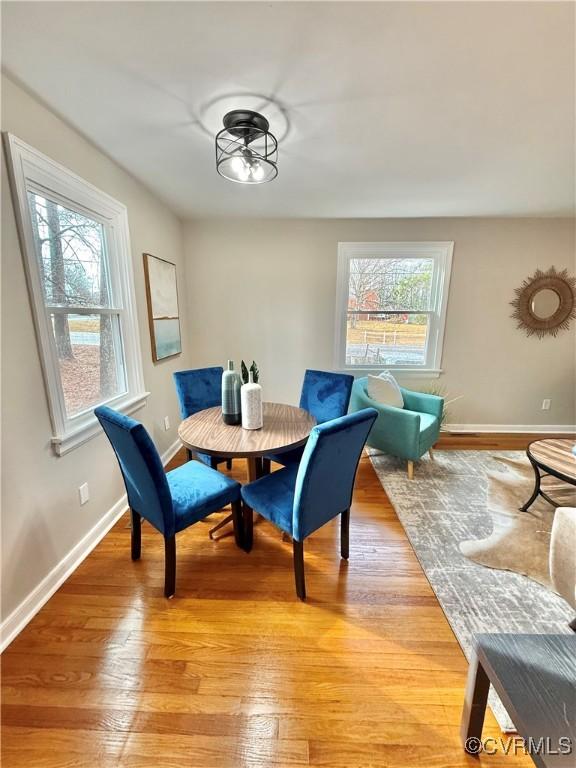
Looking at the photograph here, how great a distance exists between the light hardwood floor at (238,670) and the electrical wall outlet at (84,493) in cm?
34

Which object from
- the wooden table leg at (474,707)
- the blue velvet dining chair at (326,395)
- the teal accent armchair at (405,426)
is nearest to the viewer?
the wooden table leg at (474,707)

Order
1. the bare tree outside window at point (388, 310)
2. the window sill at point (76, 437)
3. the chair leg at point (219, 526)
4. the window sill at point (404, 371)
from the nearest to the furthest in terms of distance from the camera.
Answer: the window sill at point (76, 437) < the chair leg at point (219, 526) < the bare tree outside window at point (388, 310) < the window sill at point (404, 371)

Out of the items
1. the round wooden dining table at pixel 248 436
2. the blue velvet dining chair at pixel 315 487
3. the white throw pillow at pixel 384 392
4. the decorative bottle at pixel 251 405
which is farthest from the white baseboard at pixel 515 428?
the decorative bottle at pixel 251 405

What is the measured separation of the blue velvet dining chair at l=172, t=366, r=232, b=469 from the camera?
2.39 metres

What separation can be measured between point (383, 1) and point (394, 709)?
8.15 feet

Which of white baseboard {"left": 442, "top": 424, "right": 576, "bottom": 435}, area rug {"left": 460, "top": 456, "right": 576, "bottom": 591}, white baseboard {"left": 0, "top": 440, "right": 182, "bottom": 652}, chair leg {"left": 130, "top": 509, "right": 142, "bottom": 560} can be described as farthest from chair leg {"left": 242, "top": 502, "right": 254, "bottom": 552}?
white baseboard {"left": 442, "top": 424, "right": 576, "bottom": 435}

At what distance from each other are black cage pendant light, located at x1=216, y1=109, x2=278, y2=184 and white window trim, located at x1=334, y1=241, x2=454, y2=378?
1.71 meters

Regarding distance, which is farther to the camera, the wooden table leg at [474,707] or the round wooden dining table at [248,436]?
the round wooden dining table at [248,436]

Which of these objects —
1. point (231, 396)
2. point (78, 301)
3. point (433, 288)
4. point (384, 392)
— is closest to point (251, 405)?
point (231, 396)

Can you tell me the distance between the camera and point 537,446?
2.25 meters

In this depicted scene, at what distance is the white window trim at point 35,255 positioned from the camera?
137cm

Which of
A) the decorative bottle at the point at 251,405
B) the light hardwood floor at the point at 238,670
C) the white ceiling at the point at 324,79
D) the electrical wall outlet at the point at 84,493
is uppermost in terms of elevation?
the white ceiling at the point at 324,79

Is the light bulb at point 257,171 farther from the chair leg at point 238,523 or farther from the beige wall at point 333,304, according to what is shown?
the chair leg at point 238,523

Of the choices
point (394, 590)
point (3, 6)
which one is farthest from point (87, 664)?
point (3, 6)
